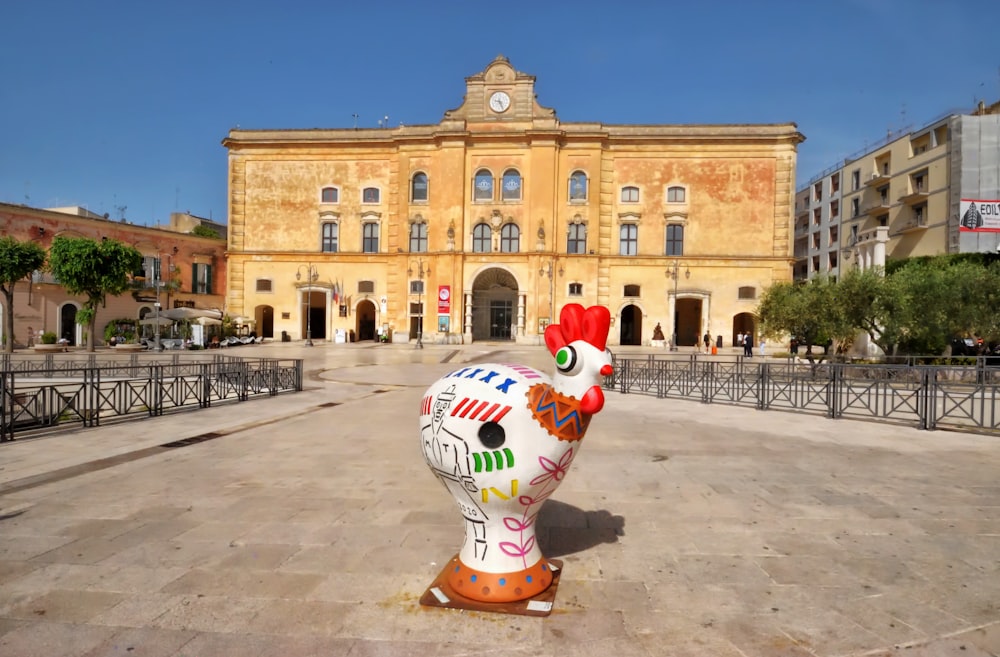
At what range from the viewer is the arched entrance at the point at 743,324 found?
131 ft

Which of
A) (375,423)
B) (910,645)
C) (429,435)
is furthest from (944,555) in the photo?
(375,423)

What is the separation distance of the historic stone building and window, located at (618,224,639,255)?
79 millimetres

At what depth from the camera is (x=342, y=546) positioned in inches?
183

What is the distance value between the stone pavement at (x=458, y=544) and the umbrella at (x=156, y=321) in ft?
88.8

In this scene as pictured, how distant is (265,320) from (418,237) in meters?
13.4

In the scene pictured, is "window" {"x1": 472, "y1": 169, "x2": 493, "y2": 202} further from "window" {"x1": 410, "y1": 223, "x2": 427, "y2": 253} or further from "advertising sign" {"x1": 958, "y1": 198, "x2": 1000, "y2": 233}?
"advertising sign" {"x1": 958, "y1": 198, "x2": 1000, "y2": 233}

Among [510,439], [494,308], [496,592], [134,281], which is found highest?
[134,281]

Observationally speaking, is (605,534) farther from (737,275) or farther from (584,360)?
(737,275)

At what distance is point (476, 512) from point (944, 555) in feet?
12.4

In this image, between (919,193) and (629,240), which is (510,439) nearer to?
(629,240)

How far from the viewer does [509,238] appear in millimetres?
40219

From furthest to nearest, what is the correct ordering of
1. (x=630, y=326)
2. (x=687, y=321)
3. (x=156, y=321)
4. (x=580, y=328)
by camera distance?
(x=630, y=326) < (x=687, y=321) < (x=156, y=321) < (x=580, y=328)

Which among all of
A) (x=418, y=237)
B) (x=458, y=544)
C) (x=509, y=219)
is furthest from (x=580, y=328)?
(x=418, y=237)

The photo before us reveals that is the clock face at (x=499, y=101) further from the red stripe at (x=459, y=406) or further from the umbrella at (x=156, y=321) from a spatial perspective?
the red stripe at (x=459, y=406)
